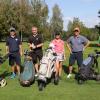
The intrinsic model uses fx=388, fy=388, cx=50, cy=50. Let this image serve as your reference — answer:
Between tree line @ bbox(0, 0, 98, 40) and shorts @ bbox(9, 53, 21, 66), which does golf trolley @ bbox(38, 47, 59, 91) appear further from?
tree line @ bbox(0, 0, 98, 40)

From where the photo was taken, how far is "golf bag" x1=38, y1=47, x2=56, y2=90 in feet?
39.2

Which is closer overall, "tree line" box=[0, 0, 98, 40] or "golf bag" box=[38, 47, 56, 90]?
"golf bag" box=[38, 47, 56, 90]

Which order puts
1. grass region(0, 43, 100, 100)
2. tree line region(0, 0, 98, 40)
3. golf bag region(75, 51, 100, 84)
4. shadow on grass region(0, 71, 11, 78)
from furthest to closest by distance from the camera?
tree line region(0, 0, 98, 40) < shadow on grass region(0, 71, 11, 78) < golf bag region(75, 51, 100, 84) < grass region(0, 43, 100, 100)

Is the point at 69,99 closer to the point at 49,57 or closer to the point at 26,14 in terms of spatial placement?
the point at 49,57

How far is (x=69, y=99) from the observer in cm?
1075

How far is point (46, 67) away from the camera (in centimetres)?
1223

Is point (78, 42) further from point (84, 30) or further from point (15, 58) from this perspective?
point (84, 30)

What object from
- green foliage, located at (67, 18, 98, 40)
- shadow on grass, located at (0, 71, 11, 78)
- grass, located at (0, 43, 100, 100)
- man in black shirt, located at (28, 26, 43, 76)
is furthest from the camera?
green foliage, located at (67, 18, 98, 40)

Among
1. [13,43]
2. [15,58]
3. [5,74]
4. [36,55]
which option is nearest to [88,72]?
[36,55]

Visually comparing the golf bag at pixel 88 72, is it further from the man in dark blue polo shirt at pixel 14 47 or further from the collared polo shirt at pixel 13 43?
the collared polo shirt at pixel 13 43

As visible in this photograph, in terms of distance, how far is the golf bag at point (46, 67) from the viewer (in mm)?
11953

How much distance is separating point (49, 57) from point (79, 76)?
1.22 m

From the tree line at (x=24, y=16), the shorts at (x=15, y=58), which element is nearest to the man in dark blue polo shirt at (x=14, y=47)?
the shorts at (x=15, y=58)

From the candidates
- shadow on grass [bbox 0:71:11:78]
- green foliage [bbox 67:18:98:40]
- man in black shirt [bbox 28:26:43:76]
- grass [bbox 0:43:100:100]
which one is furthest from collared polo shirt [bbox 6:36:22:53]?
green foliage [bbox 67:18:98:40]
